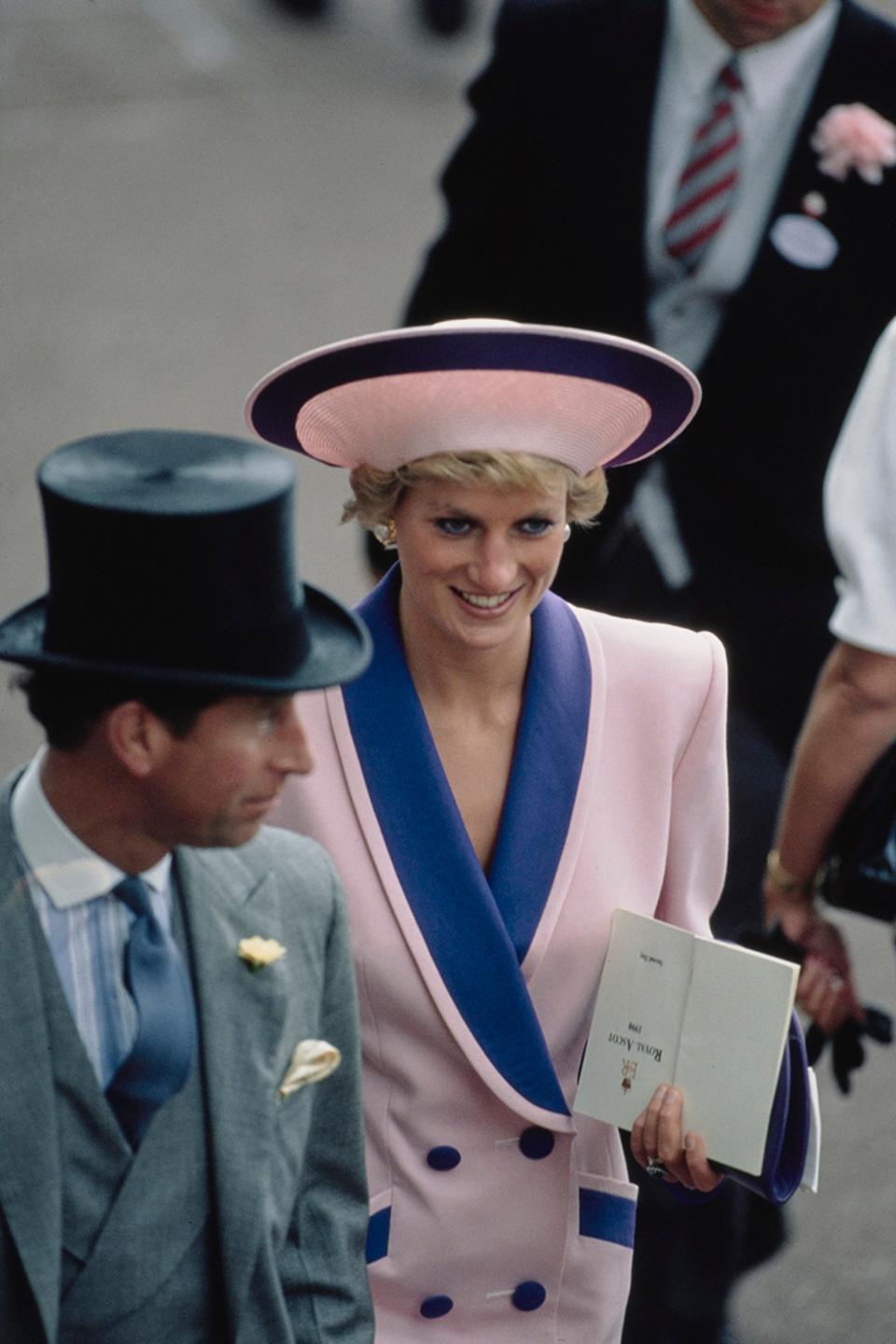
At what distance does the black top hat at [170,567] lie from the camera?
2088 mm

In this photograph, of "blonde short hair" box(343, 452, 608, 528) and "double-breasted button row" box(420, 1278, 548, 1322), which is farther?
"double-breasted button row" box(420, 1278, 548, 1322)

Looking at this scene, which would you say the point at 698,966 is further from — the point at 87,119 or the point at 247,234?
the point at 87,119

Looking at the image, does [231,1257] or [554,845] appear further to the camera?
[554,845]

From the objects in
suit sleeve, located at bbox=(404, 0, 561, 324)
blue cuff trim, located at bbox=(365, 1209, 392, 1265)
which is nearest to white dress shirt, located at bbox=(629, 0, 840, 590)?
suit sleeve, located at bbox=(404, 0, 561, 324)

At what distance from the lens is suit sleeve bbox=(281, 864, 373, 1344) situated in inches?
101

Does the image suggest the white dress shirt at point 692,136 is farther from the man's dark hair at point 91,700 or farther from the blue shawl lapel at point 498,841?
the man's dark hair at point 91,700

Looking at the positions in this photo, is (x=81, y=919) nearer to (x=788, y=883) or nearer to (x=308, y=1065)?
(x=308, y=1065)

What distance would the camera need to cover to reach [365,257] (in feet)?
29.8

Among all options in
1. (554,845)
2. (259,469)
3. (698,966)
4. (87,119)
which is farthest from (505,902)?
(87,119)

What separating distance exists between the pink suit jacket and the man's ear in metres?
0.77

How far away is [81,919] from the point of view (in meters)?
2.23

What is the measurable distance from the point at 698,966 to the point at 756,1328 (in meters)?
1.94

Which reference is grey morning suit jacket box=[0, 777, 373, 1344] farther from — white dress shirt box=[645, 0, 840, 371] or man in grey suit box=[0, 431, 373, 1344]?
white dress shirt box=[645, 0, 840, 371]

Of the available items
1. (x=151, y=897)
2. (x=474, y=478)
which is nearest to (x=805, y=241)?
(x=474, y=478)
